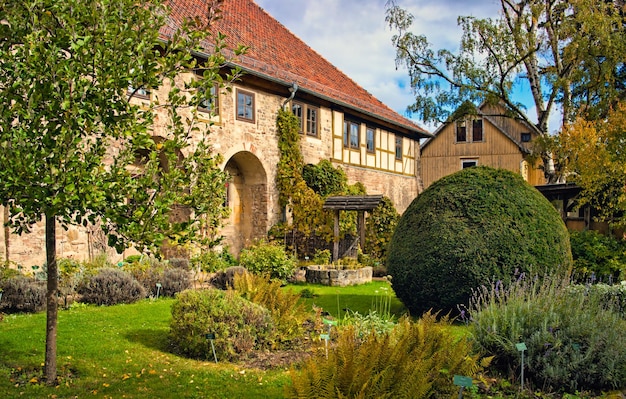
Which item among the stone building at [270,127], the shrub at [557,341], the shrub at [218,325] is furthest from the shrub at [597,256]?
the stone building at [270,127]

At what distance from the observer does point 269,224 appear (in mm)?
16906

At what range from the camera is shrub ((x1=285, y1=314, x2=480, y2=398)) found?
3396mm

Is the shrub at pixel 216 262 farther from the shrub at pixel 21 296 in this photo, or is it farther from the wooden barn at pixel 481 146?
the wooden barn at pixel 481 146

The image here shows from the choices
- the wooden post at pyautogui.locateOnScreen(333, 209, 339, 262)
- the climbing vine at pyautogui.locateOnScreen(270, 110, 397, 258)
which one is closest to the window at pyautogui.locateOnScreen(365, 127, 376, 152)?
the climbing vine at pyautogui.locateOnScreen(270, 110, 397, 258)

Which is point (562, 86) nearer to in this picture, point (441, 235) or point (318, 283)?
point (318, 283)

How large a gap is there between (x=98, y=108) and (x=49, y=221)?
1.22m

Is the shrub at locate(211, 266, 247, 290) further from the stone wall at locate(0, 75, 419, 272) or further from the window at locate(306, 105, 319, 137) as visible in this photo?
the window at locate(306, 105, 319, 137)

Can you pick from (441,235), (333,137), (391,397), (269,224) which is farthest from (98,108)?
(333,137)

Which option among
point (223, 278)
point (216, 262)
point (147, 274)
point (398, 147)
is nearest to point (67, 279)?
point (147, 274)

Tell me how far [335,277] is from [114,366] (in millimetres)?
7599

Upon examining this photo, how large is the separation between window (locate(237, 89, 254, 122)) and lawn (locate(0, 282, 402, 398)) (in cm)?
930

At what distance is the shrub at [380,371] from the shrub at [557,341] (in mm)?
920

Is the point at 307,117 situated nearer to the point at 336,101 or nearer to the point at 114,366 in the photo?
the point at 336,101

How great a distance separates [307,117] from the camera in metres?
18.9
